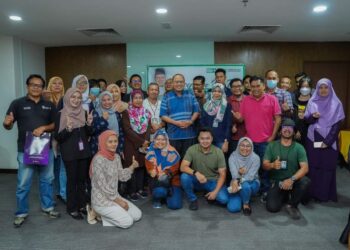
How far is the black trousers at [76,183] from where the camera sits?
10.4 ft

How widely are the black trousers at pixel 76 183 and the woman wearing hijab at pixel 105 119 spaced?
29cm

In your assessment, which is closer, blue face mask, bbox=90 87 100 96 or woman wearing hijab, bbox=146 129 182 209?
woman wearing hijab, bbox=146 129 182 209

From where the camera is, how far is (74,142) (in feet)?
10.3

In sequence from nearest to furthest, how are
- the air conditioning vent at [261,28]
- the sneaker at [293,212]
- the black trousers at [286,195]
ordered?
the sneaker at [293,212]
the black trousers at [286,195]
the air conditioning vent at [261,28]

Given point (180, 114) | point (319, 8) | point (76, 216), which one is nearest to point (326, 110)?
point (319, 8)

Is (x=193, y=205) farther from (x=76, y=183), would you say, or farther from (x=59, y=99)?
(x=59, y=99)

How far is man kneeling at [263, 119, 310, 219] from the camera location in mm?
3400

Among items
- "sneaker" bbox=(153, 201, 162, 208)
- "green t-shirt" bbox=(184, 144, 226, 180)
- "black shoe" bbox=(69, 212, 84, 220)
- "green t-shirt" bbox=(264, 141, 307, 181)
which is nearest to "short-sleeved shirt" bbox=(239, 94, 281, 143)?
"green t-shirt" bbox=(264, 141, 307, 181)

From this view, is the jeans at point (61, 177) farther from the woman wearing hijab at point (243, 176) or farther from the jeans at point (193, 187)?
the woman wearing hijab at point (243, 176)

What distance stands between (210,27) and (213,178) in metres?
2.60

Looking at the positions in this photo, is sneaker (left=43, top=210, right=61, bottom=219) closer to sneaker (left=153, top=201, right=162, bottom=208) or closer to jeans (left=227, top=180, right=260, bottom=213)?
sneaker (left=153, top=201, right=162, bottom=208)

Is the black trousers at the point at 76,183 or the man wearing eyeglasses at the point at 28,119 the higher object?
the man wearing eyeglasses at the point at 28,119

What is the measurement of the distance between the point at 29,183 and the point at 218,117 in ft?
7.00

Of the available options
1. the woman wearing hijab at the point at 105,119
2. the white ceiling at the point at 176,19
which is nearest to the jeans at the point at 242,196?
the woman wearing hijab at the point at 105,119
